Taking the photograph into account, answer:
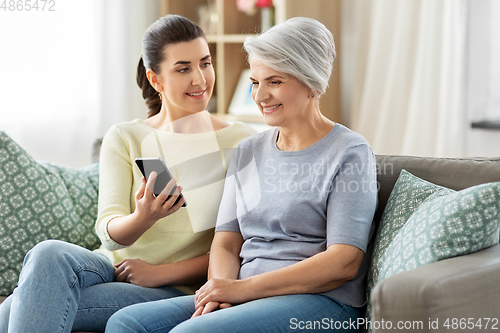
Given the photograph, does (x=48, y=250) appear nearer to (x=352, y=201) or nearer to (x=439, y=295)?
(x=352, y=201)

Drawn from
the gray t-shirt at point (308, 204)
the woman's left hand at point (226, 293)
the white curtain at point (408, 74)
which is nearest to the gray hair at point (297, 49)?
the gray t-shirt at point (308, 204)

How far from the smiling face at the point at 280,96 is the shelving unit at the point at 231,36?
4.62 feet

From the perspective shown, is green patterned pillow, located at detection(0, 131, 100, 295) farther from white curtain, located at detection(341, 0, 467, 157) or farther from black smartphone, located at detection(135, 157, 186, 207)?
white curtain, located at detection(341, 0, 467, 157)

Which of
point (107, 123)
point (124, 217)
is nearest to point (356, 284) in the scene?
point (124, 217)

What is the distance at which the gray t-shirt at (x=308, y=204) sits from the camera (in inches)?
48.2

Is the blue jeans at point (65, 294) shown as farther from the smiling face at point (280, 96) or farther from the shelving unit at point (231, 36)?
the shelving unit at point (231, 36)

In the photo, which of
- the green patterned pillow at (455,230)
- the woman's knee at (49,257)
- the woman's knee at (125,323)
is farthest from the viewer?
the woman's knee at (49,257)

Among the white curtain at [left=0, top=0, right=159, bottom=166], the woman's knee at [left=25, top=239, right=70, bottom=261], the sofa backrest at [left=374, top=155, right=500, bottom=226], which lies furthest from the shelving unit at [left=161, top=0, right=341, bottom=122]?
the woman's knee at [left=25, top=239, right=70, bottom=261]

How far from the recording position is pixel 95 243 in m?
1.75

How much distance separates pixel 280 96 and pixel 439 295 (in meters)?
0.64

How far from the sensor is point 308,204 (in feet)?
4.20

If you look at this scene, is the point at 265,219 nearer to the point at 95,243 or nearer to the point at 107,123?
the point at 95,243

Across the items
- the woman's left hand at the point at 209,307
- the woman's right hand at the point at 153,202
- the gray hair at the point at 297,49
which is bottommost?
the woman's left hand at the point at 209,307

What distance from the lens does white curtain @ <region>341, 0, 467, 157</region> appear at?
239 centimetres
